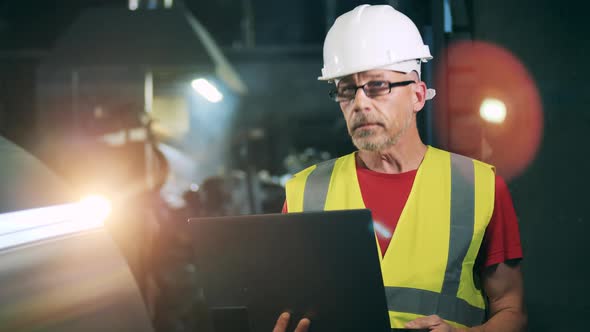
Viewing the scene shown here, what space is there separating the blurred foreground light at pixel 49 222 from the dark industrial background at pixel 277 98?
0.47m

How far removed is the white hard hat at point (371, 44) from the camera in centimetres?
256

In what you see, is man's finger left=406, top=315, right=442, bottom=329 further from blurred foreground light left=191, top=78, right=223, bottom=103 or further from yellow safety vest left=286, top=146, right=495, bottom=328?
blurred foreground light left=191, top=78, right=223, bottom=103

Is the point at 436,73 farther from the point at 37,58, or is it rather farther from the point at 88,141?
the point at 37,58

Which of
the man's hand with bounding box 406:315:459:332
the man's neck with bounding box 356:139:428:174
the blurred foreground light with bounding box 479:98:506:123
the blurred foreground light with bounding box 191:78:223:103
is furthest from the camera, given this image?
the blurred foreground light with bounding box 191:78:223:103

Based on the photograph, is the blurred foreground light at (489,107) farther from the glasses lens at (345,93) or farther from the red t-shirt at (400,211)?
the glasses lens at (345,93)

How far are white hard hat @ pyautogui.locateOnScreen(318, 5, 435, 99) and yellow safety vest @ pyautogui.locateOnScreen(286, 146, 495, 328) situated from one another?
42cm

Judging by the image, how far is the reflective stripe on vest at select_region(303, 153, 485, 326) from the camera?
239cm

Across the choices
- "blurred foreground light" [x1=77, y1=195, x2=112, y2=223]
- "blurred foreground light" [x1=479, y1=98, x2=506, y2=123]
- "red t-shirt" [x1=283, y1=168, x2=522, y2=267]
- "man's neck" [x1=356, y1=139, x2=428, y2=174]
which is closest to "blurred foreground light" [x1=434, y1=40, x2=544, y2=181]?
"blurred foreground light" [x1=479, y1=98, x2=506, y2=123]

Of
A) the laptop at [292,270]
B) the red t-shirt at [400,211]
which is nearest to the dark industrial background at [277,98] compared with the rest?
the red t-shirt at [400,211]

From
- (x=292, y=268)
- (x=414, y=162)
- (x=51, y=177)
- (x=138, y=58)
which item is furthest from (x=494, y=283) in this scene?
(x=138, y=58)

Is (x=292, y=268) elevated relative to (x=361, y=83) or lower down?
lower down

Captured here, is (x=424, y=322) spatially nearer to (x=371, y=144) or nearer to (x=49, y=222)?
(x=371, y=144)

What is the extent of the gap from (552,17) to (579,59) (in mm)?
314

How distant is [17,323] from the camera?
187 centimetres
